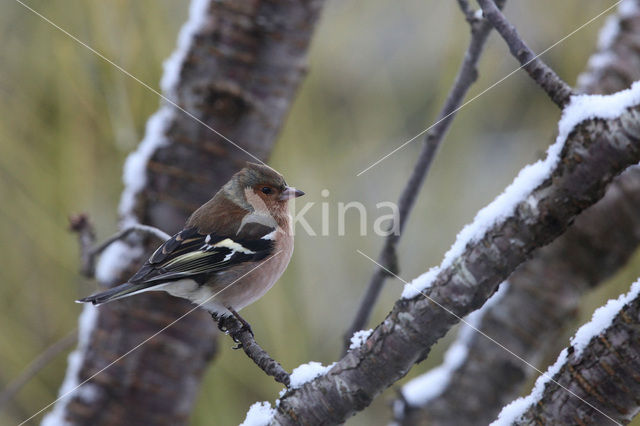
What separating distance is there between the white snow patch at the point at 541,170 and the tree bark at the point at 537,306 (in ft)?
5.29

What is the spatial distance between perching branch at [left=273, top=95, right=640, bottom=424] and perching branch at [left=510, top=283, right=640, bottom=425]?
0.61 feet

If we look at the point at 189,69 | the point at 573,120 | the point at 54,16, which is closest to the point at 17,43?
the point at 54,16

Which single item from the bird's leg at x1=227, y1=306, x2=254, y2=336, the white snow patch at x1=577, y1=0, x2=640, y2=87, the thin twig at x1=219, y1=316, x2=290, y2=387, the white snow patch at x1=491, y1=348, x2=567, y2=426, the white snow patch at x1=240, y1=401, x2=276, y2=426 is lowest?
the white snow patch at x1=491, y1=348, x2=567, y2=426

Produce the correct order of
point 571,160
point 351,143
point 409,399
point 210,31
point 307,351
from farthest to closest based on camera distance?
point 351,143 < point 307,351 < point 409,399 < point 210,31 < point 571,160

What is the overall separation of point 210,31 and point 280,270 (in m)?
0.96

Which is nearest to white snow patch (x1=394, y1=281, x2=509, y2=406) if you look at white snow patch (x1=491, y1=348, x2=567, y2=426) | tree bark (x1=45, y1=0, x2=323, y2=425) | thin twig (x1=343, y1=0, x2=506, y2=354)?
thin twig (x1=343, y1=0, x2=506, y2=354)

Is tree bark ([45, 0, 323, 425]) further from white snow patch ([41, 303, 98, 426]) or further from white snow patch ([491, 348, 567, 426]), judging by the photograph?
white snow patch ([491, 348, 567, 426])

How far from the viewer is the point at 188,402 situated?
240 centimetres

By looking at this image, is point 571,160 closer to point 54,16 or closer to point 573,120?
point 573,120

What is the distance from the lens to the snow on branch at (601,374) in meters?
1.04

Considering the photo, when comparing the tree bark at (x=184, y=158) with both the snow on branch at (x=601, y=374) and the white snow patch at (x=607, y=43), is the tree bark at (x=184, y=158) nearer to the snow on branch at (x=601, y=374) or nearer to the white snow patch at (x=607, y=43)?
the white snow patch at (x=607, y=43)

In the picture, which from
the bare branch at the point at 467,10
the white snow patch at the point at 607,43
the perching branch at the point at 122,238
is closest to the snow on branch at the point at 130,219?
the perching branch at the point at 122,238

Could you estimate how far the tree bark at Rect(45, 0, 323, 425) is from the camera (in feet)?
7.52

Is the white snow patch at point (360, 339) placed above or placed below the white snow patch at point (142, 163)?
below
